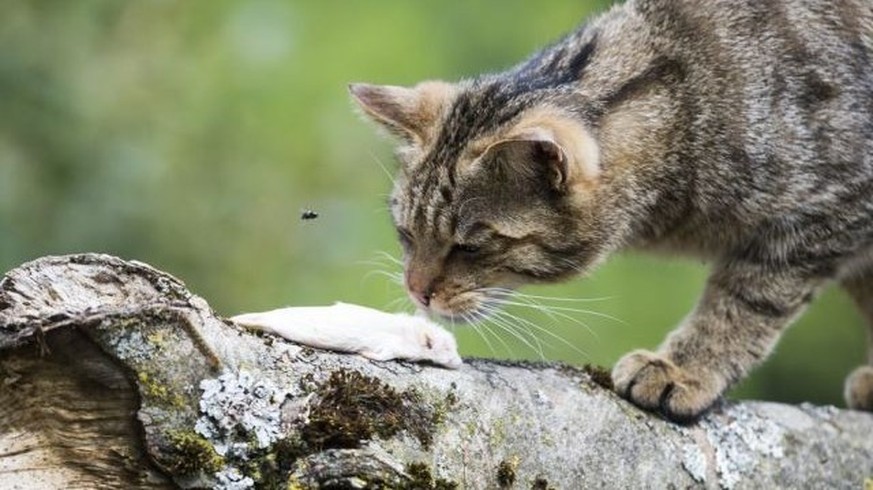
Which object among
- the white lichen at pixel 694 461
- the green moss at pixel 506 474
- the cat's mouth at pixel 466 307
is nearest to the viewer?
the green moss at pixel 506 474

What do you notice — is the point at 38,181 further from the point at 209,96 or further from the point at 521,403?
the point at 521,403

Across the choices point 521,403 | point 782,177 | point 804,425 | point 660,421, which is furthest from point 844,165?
point 521,403

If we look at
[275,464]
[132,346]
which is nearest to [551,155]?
[275,464]

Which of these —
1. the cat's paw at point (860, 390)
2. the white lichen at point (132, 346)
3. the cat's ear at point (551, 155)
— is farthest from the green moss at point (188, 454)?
the cat's paw at point (860, 390)

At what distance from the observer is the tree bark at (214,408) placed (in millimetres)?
1805

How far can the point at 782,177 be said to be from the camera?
10.6ft

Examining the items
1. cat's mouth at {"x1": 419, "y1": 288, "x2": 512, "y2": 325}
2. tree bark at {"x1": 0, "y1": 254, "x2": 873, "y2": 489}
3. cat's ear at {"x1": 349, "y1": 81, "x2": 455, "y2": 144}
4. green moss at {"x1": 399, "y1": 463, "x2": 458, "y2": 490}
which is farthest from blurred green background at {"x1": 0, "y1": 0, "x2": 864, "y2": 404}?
green moss at {"x1": 399, "y1": 463, "x2": 458, "y2": 490}

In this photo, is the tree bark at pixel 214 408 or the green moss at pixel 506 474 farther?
the green moss at pixel 506 474

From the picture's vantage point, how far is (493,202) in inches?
121

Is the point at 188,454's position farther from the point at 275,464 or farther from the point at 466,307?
the point at 466,307

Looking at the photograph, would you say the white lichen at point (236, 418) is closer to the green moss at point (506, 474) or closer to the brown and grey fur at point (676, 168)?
the green moss at point (506, 474)

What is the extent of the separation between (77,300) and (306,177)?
2710mm

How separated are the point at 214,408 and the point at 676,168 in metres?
1.74

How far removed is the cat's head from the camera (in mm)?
3029
